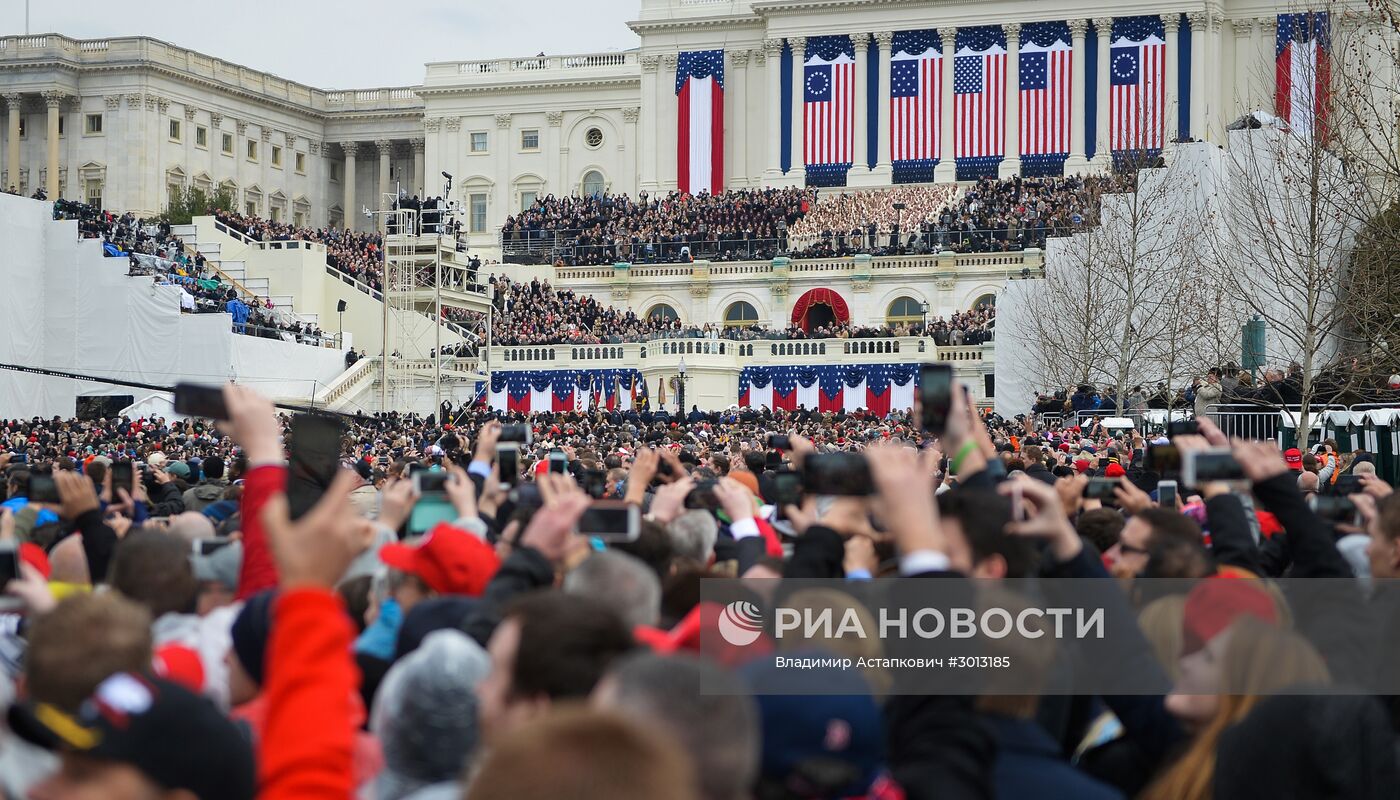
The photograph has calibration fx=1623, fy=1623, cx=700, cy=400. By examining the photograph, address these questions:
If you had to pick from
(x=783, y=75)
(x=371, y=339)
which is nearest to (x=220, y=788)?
(x=371, y=339)

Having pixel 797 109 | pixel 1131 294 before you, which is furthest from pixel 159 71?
pixel 1131 294

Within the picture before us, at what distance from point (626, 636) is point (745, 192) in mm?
73377

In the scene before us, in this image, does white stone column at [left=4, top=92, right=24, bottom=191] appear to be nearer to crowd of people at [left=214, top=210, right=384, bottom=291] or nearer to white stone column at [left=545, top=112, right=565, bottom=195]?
crowd of people at [left=214, top=210, right=384, bottom=291]

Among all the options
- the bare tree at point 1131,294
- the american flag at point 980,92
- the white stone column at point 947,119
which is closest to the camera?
the bare tree at point 1131,294

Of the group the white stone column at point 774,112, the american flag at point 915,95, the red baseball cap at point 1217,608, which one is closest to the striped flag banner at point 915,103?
the american flag at point 915,95

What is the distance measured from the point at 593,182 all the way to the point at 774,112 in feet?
56.8

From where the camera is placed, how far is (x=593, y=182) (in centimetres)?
9456

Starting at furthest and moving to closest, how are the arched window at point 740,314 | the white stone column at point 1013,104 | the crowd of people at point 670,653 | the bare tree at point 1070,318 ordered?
the white stone column at point 1013,104, the arched window at point 740,314, the bare tree at point 1070,318, the crowd of people at point 670,653

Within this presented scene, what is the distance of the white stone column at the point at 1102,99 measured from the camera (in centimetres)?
7550

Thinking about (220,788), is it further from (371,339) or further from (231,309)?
(371,339)

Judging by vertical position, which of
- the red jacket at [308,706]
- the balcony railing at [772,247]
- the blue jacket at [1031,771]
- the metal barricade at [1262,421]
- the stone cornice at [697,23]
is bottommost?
the blue jacket at [1031,771]

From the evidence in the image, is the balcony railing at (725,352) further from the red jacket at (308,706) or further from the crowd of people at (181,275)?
the red jacket at (308,706)

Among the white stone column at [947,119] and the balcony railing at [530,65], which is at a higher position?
the balcony railing at [530,65]

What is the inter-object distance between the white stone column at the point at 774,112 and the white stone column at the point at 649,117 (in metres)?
6.66
